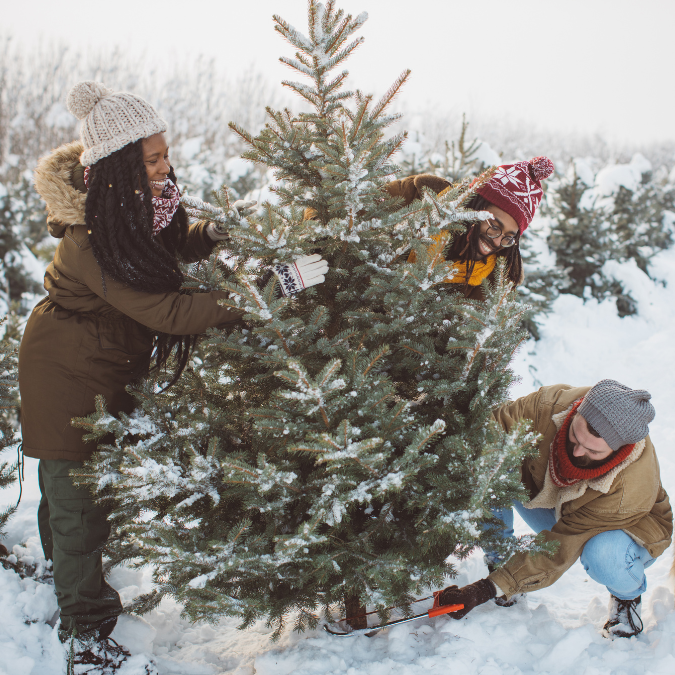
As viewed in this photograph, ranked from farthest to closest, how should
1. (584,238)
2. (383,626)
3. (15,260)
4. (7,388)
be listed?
(584,238), (15,260), (7,388), (383,626)

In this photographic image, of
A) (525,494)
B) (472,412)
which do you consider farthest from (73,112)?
(525,494)

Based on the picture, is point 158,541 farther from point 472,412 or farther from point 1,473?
point 1,473

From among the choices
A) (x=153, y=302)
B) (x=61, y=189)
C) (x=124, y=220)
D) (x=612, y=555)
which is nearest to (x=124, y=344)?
(x=153, y=302)

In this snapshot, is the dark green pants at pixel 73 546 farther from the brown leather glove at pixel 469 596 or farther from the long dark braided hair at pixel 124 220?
the brown leather glove at pixel 469 596

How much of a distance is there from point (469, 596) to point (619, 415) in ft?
3.74

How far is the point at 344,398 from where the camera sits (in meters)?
1.74

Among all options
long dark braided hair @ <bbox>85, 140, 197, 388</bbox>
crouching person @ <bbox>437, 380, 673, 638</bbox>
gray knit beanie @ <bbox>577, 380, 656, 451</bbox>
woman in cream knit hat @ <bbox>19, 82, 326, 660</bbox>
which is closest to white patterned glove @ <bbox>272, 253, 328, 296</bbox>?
woman in cream knit hat @ <bbox>19, 82, 326, 660</bbox>

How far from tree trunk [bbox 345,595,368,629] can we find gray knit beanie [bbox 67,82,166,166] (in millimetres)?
2313

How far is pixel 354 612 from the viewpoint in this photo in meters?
2.42

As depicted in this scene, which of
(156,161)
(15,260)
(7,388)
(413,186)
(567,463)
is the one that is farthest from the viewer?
(15,260)

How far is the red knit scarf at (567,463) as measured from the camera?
2266 mm

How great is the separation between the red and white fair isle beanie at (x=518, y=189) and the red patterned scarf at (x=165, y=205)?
157cm

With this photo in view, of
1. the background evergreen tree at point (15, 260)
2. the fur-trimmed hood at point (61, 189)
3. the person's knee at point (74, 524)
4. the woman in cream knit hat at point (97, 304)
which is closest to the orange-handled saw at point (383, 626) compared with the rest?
the woman in cream knit hat at point (97, 304)

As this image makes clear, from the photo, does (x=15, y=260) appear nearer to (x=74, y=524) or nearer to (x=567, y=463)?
(x=74, y=524)
